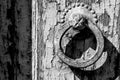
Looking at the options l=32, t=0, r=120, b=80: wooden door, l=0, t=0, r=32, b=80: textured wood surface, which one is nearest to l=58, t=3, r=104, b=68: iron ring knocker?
l=32, t=0, r=120, b=80: wooden door

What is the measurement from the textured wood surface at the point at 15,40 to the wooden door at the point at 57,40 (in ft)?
0.07

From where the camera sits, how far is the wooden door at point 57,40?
89 cm

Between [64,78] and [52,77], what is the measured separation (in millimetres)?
39

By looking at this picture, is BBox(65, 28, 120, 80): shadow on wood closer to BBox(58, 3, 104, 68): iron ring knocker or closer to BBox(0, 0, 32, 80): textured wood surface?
BBox(58, 3, 104, 68): iron ring knocker

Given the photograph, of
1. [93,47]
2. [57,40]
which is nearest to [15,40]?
[57,40]

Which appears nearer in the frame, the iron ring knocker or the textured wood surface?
the iron ring knocker

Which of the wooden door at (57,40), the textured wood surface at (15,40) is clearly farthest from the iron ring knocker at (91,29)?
the textured wood surface at (15,40)

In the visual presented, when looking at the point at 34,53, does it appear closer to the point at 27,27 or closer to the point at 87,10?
the point at 27,27

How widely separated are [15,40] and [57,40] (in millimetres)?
156

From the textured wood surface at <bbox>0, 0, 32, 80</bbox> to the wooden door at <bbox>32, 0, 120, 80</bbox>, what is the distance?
0.07 ft

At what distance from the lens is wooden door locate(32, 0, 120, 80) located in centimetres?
89

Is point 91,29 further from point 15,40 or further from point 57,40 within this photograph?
point 15,40

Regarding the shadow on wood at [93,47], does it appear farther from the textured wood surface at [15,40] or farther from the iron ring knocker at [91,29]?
the textured wood surface at [15,40]

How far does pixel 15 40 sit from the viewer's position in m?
0.97
